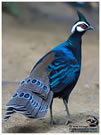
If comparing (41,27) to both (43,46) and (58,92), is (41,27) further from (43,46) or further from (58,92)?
(58,92)

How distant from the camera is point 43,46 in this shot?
10836 millimetres

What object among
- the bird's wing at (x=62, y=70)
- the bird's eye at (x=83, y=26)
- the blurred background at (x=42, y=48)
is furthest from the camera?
the blurred background at (x=42, y=48)

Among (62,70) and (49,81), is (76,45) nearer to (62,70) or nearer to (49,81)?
(62,70)

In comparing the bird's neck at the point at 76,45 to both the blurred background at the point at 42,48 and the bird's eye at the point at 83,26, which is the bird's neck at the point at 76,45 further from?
the blurred background at the point at 42,48

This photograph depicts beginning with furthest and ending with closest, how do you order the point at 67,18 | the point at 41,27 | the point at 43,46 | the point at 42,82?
the point at 67,18, the point at 41,27, the point at 43,46, the point at 42,82

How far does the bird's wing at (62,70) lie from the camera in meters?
4.90

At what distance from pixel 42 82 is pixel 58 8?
11.3 m

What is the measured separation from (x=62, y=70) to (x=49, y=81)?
0.32 metres

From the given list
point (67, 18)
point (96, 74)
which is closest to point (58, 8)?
point (67, 18)

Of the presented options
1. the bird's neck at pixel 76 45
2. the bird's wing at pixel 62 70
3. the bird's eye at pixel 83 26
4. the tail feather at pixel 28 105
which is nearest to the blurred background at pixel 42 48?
the tail feather at pixel 28 105

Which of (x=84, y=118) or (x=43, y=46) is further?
(x=43, y=46)

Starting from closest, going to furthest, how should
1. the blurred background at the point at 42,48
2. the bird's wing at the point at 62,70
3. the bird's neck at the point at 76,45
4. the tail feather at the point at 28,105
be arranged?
the tail feather at the point at 28,105 < the bird's wing at the point at 62,70 < the bird's neck at the point at 76,45 < the blurred background at the point at 42,48

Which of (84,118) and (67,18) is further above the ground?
(67,18)

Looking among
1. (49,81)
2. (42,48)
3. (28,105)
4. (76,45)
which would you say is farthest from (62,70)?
(42,48)
